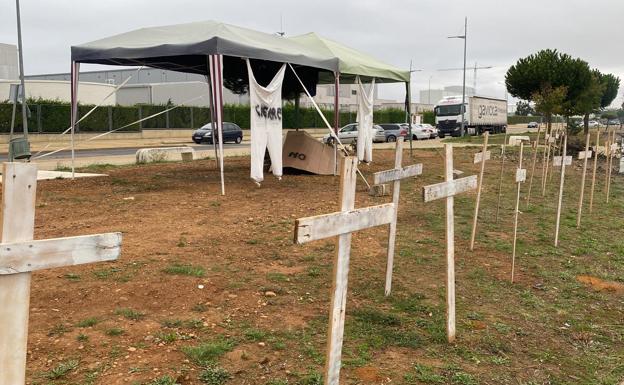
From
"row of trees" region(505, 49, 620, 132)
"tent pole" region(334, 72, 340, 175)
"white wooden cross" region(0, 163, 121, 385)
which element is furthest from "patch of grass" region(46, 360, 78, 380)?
"row of trees" region(505, 49, 620, 132)

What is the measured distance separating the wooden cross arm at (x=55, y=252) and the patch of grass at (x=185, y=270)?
3170 mm

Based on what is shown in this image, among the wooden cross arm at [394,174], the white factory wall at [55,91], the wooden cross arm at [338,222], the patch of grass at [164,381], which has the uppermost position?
the white factory wall at [55,91]

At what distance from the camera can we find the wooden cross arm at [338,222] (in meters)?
2.67

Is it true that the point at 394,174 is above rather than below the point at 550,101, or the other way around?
below

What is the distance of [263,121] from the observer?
11281 mm

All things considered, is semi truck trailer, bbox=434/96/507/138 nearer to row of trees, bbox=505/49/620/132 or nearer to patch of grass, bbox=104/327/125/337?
row of trees, bbox=505/49/620/132

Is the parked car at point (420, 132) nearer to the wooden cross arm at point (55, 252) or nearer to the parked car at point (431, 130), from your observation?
the parked car at point (431, 130)

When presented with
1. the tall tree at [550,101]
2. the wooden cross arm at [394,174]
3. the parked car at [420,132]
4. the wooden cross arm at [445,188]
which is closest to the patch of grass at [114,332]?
the wooden cross arm at [394,174]

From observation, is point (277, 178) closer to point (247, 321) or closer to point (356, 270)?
point (356, 270)

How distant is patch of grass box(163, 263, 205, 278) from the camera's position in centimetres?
547

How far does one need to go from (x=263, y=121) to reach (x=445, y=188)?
287 inches

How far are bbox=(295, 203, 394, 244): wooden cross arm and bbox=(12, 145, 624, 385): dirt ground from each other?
3.62 ft

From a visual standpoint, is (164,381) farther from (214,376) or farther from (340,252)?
(340,252)

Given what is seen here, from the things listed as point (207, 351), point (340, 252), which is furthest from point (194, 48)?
point (340, 252)
